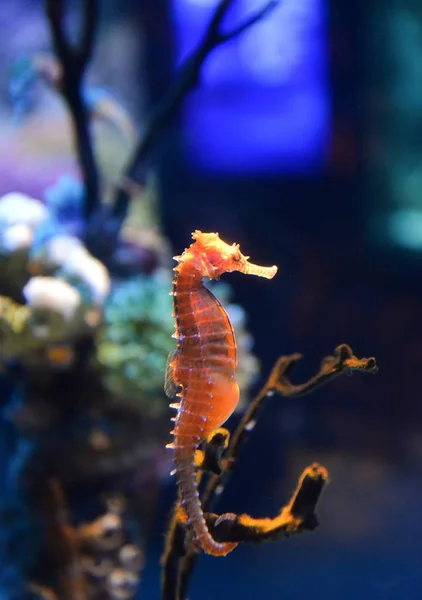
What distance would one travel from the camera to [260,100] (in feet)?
10.5

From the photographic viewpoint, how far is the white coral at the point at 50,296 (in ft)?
7.38

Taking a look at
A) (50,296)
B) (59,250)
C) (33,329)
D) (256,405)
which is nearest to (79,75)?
(59,250)

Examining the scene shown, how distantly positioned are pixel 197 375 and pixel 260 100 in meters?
2.53

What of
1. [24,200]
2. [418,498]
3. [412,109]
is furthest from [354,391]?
[24,200]

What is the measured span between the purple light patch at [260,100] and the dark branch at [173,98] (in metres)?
0.50

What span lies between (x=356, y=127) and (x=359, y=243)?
2.01 feet

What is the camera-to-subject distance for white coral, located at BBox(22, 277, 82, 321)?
7.38ft

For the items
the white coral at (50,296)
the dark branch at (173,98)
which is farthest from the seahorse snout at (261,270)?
the white coral at (50,296)

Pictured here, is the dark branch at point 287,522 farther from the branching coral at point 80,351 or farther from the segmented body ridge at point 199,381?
the branching coral at point 80,351

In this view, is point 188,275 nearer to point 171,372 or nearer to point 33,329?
point 171,372

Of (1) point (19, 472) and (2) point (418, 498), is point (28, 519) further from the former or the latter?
(2) point (418, 498)

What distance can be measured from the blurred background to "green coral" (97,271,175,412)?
24.7 inches

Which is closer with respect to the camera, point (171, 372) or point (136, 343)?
point (171, 372)

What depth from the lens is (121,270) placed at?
2787 mm
